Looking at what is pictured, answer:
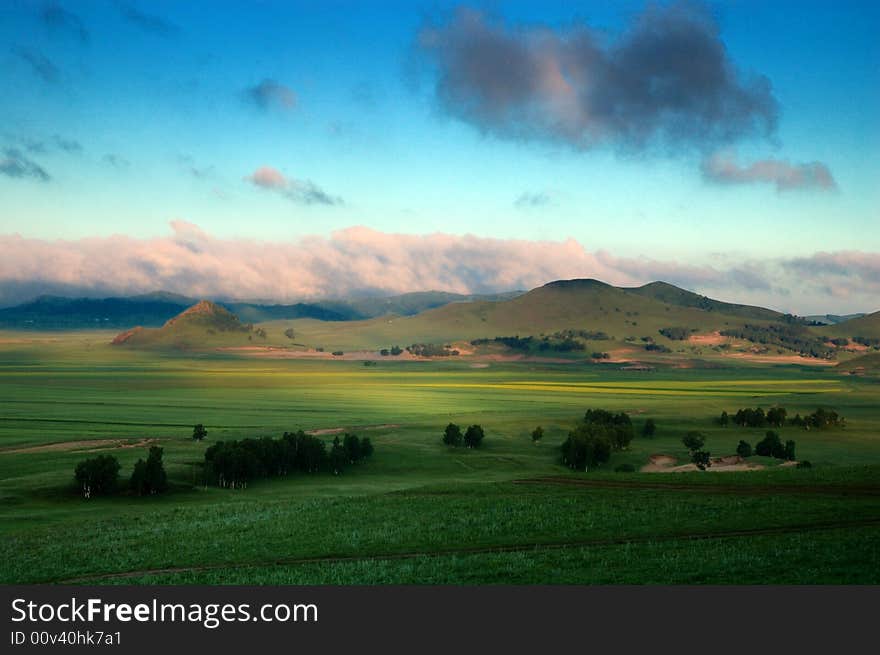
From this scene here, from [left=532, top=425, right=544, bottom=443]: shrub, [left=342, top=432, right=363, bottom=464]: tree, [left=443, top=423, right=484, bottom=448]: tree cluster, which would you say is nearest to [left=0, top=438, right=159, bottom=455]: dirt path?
[left=342, top=432, right=363, bottom=464]: tree

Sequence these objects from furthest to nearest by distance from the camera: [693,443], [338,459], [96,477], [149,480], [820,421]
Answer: [820,421] → [693,443] → [338,459] → [149,480] → [96,477]

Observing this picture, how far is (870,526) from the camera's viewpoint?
32938 mm

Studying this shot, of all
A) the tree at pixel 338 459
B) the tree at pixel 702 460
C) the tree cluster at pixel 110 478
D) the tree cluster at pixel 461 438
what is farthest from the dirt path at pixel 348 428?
the tree at pixel 702 460

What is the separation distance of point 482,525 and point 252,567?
12.5 meters

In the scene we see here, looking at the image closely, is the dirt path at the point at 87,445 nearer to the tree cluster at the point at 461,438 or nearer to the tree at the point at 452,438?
the tree at the point at 452,438

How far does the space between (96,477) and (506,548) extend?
51.7m

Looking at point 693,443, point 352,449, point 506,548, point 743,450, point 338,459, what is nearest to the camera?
point 506,548

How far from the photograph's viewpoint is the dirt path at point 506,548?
31.8 meters

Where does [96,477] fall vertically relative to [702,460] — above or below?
above

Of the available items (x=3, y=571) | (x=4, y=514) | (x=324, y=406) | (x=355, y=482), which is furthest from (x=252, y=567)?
(x=324, y=406)

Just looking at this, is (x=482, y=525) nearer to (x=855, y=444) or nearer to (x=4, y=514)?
(x=4, y=514)

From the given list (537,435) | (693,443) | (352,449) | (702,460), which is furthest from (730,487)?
(537,435)

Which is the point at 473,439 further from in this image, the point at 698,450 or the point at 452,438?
the point at 698,450

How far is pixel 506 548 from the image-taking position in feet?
109
